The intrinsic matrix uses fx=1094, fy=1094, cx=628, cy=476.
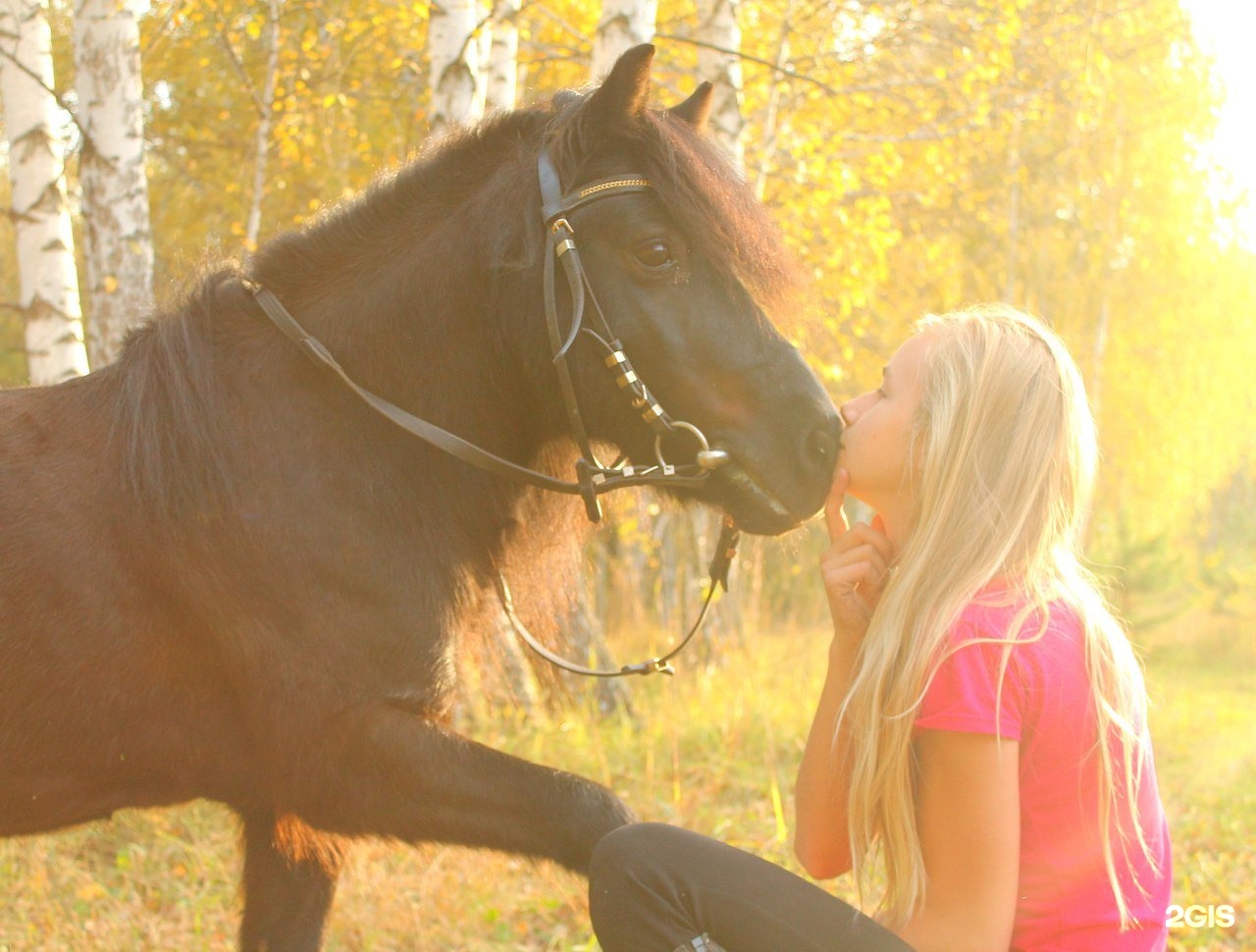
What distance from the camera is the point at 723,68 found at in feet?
22.5

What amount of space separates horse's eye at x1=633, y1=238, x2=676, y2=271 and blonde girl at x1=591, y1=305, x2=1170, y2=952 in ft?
1.81

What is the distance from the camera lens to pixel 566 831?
2127mm

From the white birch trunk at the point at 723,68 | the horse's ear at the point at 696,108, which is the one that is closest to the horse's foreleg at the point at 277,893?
the horse's ear at the point at 696,108

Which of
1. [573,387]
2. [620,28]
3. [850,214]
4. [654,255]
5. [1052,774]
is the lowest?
[1052,774]

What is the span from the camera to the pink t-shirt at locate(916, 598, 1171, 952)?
1856 mm

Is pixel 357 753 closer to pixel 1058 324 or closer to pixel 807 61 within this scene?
pixel 807 61

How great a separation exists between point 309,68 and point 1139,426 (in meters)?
15.8

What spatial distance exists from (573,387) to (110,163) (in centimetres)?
325

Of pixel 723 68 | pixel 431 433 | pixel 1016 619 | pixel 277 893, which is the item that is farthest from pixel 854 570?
pixel 723 68

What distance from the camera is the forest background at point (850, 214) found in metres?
5.44

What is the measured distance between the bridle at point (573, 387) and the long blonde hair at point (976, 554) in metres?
0.46

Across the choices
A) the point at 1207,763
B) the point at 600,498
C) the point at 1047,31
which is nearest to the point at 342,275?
the point at 600,498

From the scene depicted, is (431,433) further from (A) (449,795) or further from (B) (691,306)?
(A) (449,795)

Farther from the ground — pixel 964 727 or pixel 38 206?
pixel 38 206
